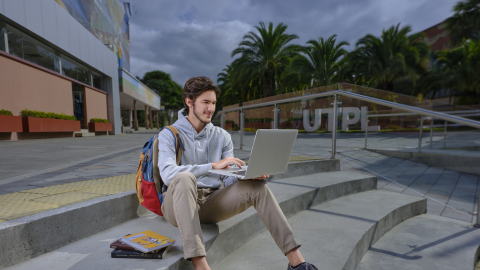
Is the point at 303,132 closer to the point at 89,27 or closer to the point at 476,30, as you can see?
the point at 89,27

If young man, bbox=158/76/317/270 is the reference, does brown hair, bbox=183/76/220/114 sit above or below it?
above

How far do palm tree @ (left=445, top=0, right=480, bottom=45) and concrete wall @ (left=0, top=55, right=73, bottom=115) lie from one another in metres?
27.4

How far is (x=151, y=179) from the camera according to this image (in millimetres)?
1749

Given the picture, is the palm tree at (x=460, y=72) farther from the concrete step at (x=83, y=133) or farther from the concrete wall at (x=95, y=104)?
the concrete step at (x=83, y=133)

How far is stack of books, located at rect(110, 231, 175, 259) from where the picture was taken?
1.44m

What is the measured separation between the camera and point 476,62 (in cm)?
1825

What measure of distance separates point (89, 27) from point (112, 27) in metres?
6.18

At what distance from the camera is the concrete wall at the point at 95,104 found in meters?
14.3

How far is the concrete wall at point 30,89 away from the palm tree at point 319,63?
1189 centimetres

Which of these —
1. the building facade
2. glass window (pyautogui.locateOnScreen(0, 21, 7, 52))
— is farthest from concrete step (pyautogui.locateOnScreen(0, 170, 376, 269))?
glass window (pyautogui.locateOnScreen(0, 21, 7, 52))

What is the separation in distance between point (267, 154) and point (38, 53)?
12.5 metres

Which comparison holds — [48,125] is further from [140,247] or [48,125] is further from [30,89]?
[140,247]

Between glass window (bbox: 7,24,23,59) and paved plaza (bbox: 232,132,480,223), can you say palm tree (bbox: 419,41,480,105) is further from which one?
glass window (bbox: 7,24,23,59)

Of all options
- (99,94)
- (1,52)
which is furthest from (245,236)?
(99,94)
